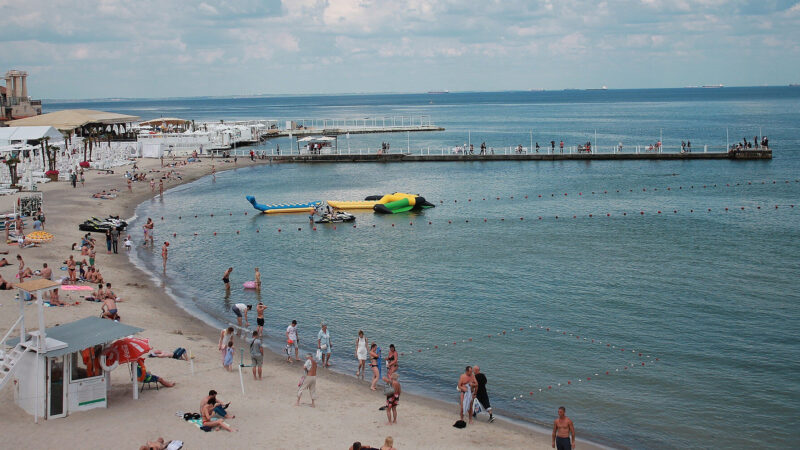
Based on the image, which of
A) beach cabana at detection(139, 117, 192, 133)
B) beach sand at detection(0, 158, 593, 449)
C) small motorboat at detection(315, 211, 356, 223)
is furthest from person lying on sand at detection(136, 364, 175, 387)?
beach cabana at detection(139, 117, 192, 133)

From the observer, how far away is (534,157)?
7969 centimetres

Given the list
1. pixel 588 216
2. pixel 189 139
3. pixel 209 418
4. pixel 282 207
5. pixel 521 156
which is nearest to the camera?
pixel 209 418

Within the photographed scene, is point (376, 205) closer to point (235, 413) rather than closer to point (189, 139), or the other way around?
point (235, 413)

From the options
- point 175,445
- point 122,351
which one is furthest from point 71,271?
point 175,445

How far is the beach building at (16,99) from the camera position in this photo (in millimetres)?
95188

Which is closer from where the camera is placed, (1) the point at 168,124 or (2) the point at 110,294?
(2) the point at 110,294

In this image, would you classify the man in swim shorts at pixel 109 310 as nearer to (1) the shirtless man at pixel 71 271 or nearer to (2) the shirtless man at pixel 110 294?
(2) the shirtless man at pixel 110 294

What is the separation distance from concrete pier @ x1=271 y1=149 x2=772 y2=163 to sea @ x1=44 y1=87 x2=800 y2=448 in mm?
11708

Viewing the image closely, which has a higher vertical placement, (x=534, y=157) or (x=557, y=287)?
(x=534, y=157)

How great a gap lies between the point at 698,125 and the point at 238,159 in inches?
3563

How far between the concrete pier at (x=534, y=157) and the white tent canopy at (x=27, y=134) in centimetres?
2733

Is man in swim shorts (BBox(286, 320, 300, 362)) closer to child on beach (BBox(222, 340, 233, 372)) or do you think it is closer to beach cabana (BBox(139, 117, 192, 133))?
child on beach (BBox(222, 340, 233, 372))

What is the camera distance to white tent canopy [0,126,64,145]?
5747cm

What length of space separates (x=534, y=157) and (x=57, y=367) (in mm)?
68129
